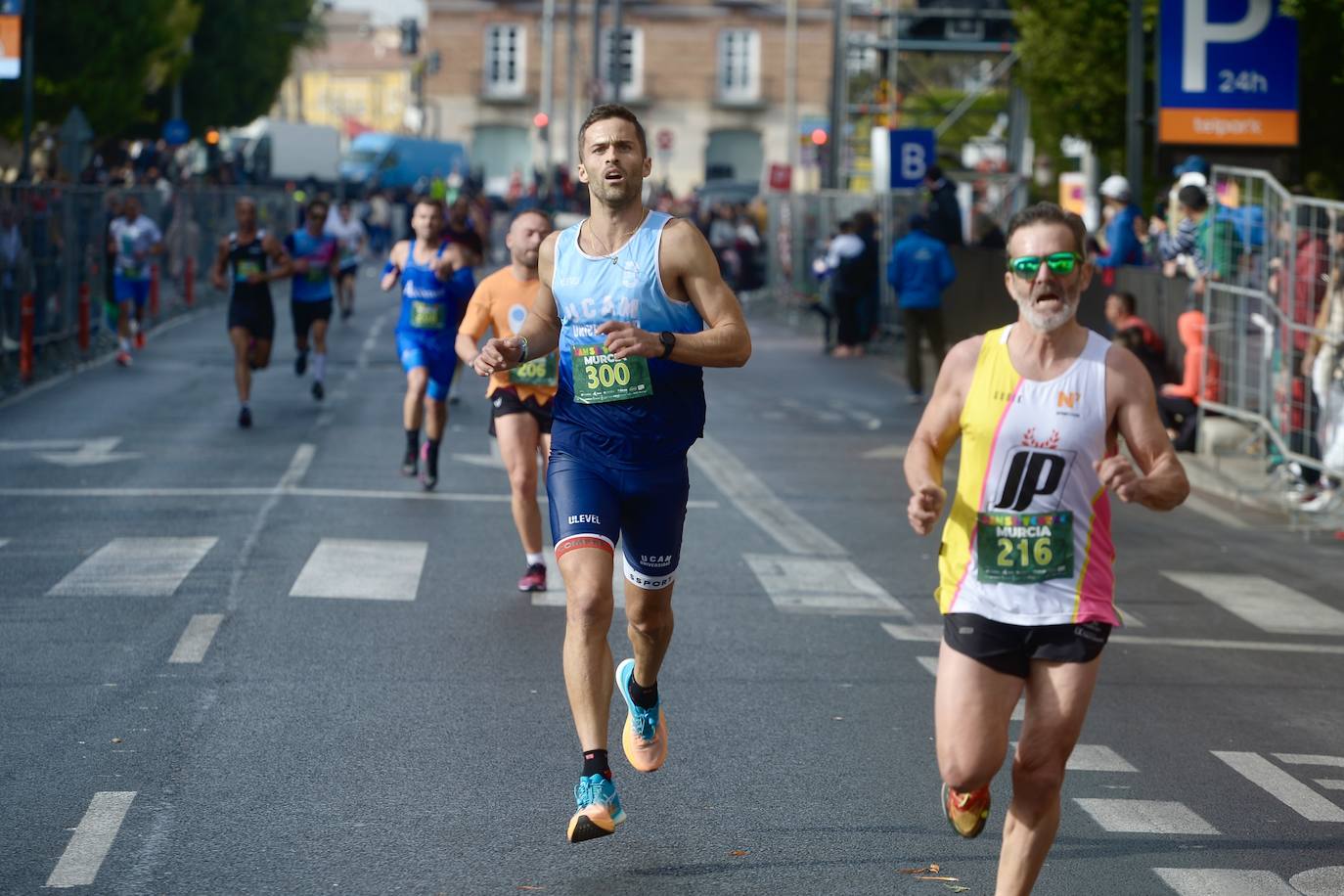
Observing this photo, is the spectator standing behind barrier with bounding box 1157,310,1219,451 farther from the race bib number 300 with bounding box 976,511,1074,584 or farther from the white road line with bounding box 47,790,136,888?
the race bib number 300 with bounding box 976,511,1074,584

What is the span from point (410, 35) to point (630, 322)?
57.2 m

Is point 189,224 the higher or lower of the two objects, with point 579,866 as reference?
higher

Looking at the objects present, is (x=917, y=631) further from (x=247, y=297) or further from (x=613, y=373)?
(x=247, y=297)

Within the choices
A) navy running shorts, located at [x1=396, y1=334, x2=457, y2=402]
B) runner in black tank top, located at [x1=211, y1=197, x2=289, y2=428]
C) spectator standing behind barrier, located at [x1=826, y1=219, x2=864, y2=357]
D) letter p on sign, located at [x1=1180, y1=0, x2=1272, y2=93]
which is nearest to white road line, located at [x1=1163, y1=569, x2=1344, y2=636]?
navy running shorts, located at [x1=396, y1=334, x2=457, y2=402]

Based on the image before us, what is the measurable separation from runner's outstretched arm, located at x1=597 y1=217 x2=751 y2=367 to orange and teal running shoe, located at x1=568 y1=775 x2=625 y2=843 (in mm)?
1188

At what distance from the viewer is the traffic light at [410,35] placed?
61.9m

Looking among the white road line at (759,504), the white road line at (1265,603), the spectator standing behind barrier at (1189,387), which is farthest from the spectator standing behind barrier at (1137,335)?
the white road line at (1265,603)

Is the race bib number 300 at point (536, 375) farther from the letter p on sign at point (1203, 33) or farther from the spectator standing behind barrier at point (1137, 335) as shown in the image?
the letter p on sign at point (1203, 33)

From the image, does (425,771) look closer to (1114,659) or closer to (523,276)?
(1114,659)

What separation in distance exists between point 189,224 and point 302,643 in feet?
95.4

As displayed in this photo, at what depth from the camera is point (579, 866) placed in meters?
6.21

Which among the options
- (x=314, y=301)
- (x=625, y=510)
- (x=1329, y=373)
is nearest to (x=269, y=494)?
(x=1329, y=373)

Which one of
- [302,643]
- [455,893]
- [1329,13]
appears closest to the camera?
[455,893]

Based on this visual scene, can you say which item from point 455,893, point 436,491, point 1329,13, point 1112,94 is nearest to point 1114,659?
point 455,893
